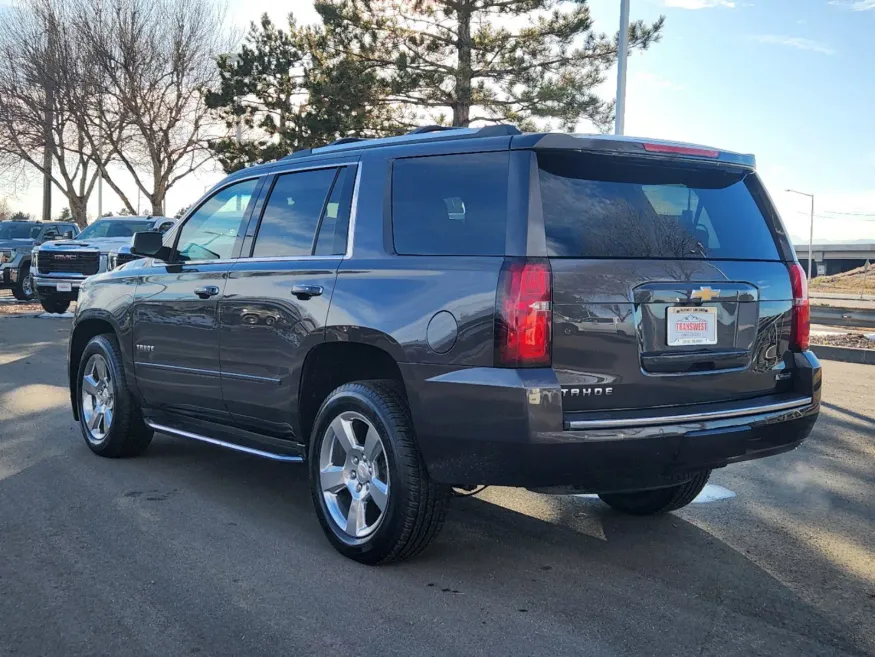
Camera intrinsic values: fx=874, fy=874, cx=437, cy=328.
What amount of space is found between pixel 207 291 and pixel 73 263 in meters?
14.8

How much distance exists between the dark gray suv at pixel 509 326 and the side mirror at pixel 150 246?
0.95 meters

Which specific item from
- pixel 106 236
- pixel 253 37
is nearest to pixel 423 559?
pixel 106 236

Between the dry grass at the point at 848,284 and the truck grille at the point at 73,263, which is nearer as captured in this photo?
the truck grille at the point at 73,263

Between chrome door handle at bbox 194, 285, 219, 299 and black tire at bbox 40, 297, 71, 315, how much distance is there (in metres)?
15.3

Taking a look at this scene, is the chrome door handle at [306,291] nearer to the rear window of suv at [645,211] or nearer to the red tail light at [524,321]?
the red tail light at [524,321]

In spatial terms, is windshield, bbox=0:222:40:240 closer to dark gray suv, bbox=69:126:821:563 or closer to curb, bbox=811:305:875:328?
curb, bbox=811:305:875:328

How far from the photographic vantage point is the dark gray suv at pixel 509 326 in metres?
3.40

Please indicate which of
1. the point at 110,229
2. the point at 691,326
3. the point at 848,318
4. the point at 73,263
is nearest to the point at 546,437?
the point at 691,326

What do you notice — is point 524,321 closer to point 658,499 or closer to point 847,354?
point 658,499

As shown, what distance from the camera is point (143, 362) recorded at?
5512 millimetres

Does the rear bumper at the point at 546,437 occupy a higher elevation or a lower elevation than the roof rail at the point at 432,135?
lower

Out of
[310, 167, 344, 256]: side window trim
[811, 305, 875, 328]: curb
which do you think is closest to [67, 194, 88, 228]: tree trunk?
[811, 305, 875, 328]: curb

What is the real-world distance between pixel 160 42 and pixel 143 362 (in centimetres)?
2779

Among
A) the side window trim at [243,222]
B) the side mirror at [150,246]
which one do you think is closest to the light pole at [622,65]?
the side window trim at [243,222]
